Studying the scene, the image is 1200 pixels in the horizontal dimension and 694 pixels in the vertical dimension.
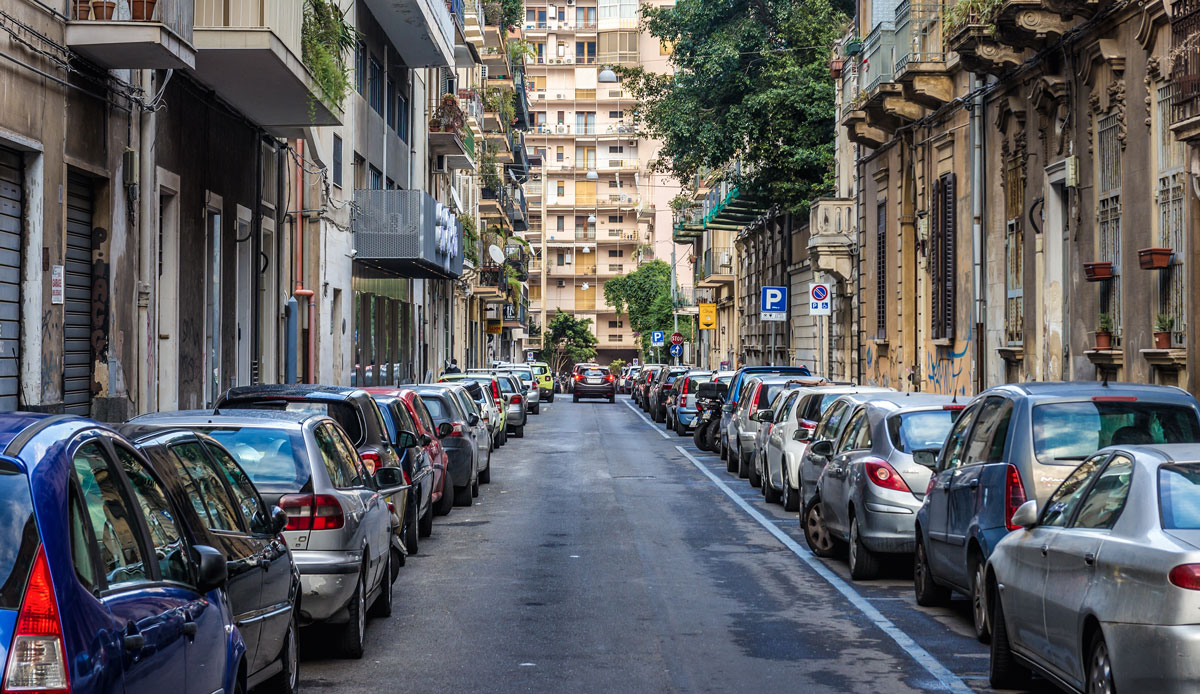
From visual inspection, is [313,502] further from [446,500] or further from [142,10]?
[446,500]

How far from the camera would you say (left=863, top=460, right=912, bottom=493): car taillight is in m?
12.3

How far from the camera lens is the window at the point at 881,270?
102ft

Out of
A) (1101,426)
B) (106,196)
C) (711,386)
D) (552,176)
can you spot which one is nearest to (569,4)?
(552,176)

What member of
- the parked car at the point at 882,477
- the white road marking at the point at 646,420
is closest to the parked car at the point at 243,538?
the parked car at the point at 882,477

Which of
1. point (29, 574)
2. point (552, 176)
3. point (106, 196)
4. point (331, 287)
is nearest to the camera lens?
point (29, 574)

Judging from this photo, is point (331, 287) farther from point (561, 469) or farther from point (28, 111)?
point (28, 111)

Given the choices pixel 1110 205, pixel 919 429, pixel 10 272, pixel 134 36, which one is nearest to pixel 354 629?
pixel 919 429

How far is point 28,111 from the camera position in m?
14.0

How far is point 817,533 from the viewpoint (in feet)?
46.4

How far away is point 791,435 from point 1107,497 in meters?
11.5

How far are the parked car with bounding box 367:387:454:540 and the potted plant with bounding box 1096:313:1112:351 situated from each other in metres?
7.98

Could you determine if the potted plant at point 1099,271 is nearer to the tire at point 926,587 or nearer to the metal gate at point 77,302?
the tire at point 926,587

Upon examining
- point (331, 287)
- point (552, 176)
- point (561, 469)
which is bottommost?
point (561, 469)

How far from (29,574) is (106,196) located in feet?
43.5
